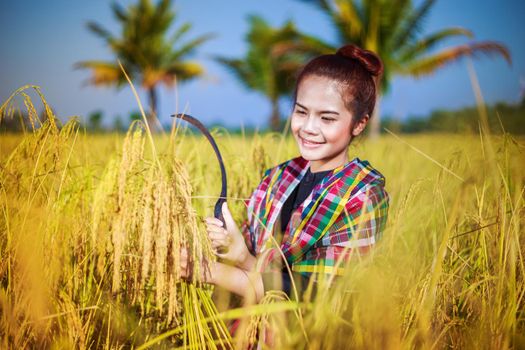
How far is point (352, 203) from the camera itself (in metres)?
0.98

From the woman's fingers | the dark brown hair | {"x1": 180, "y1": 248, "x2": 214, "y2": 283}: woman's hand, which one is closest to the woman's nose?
the dark brown hair

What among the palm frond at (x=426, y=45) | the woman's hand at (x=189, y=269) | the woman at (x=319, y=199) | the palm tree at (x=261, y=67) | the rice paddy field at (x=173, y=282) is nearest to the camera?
the rice paddy field at (x=173, y=282)

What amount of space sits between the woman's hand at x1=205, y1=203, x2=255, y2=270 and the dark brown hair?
1.51ft

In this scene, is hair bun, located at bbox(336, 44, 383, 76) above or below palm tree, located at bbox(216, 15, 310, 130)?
below

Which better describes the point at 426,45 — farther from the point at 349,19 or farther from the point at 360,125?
the point at 360,125

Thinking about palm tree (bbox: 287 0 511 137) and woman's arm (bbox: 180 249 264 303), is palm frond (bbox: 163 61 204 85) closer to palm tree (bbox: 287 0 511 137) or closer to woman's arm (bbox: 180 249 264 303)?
palm tree (bbox: 287 0 511 137)

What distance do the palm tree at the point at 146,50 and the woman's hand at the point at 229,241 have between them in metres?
15.3

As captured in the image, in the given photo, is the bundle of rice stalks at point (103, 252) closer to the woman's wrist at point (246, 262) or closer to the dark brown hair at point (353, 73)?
the woman's wrist at point (246, 262)

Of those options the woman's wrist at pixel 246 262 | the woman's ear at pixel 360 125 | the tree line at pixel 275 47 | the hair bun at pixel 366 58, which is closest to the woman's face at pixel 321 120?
the woman's ear at pixel 360 125

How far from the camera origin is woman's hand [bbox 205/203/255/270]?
3.11ft

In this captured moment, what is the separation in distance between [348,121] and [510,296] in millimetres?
562

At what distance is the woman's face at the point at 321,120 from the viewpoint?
40.7 inches

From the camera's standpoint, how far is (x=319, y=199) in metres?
1.02

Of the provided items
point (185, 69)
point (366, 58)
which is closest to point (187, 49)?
point (185, 69)
